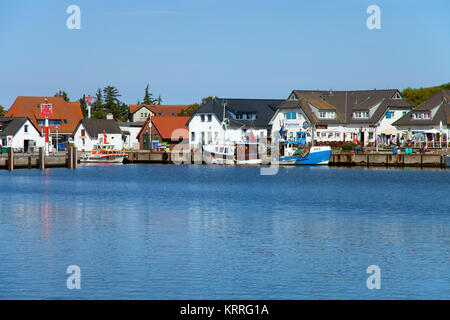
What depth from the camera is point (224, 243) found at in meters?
36.3

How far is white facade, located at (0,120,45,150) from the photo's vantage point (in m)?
131

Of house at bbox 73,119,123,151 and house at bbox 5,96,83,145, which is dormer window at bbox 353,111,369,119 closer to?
house at bbox 73,119,123,151

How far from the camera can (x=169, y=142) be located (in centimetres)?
14325

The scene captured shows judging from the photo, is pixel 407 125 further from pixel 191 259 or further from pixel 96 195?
pixel 191 259

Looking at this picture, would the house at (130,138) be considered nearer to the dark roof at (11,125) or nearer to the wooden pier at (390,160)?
the dark roof at (11,125)

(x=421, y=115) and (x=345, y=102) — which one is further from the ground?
(x=345, y=102)

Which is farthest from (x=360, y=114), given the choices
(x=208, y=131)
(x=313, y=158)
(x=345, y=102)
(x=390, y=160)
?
(x=208, y=131)

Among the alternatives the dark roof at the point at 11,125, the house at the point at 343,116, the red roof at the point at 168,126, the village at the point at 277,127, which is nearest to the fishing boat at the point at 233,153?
the village at the point at 277,127

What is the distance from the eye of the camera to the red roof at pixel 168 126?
142250 mm

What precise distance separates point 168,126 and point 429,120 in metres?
51.6

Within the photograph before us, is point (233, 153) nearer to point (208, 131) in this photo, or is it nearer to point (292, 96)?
point (208, 131)

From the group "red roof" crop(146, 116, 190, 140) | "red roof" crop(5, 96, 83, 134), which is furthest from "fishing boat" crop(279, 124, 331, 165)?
"red roof" crop(5, 96, 83, 134)
